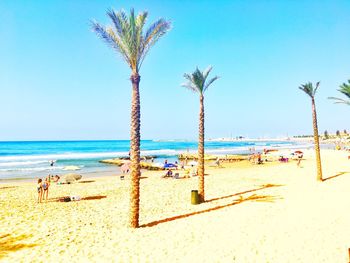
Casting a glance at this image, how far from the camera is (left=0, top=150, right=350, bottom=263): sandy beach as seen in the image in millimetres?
9133

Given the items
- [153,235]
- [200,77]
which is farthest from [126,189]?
[153,235]

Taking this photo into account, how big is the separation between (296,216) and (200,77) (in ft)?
28.8

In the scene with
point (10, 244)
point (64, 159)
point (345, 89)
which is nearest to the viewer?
point (10, 244)

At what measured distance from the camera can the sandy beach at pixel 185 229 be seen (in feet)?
30.0

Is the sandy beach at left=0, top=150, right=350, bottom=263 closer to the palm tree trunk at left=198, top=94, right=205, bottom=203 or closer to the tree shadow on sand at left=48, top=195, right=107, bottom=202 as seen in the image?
the tree shadow on sand at left=48, top=195, right=107, bottom=202

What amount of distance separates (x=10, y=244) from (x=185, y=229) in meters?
6.10

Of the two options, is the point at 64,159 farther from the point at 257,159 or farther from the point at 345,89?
the point at 345,89

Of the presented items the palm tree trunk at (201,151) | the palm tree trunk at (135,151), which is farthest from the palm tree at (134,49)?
the palm tree trunk at (201,151)

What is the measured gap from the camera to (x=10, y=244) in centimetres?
1015

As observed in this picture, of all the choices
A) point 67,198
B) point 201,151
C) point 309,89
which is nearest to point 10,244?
point 67,198

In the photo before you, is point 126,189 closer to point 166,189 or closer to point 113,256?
point 166,189

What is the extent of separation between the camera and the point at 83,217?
14039 millimetres

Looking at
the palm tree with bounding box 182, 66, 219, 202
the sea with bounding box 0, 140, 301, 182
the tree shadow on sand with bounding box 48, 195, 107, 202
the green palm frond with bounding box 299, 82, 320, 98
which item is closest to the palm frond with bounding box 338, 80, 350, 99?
the green palm frond with bounding box 299, 82, 320, 98

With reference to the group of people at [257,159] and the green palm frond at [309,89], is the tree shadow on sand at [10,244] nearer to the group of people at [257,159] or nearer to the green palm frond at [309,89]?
the green palm frond at [309,89]
